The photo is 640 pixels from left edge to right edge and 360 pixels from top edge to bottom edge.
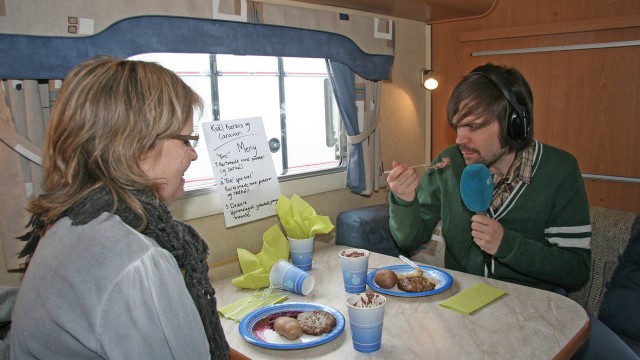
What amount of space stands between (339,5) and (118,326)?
1915 millimetres

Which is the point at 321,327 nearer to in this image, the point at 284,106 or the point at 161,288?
Answer: the point at 161,288

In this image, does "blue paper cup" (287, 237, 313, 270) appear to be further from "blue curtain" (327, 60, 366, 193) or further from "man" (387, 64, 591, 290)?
"blue curtain" (327, 60, 366, 193)

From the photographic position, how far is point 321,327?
140 cm

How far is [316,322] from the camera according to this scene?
55.6 inches

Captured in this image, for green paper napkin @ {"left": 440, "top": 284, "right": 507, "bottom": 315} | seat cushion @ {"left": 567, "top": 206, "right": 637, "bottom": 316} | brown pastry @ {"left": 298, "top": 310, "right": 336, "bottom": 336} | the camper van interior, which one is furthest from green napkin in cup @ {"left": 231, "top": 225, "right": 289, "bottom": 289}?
seat cushion @ {"left": 567, "top": 206, "right": 637, "bottom": 316}

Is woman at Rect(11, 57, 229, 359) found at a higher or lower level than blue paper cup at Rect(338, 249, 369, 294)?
higher

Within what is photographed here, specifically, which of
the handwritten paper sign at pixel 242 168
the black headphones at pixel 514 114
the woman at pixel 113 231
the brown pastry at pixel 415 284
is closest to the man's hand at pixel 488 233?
the brown pastry at pixel 415 284

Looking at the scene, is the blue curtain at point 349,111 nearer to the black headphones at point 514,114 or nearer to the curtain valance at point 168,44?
the curtain valance at point 168,44

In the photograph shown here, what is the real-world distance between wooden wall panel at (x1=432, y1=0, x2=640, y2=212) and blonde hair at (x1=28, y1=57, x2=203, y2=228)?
221 centimetres

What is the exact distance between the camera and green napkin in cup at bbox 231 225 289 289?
5.83ft

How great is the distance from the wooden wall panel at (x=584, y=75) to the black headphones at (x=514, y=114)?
84 centimetres

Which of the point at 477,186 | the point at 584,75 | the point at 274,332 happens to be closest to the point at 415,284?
the point at 477,186

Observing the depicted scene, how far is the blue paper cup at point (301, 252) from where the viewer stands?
1.95 m

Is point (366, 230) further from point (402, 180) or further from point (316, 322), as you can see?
point (316, 322)
